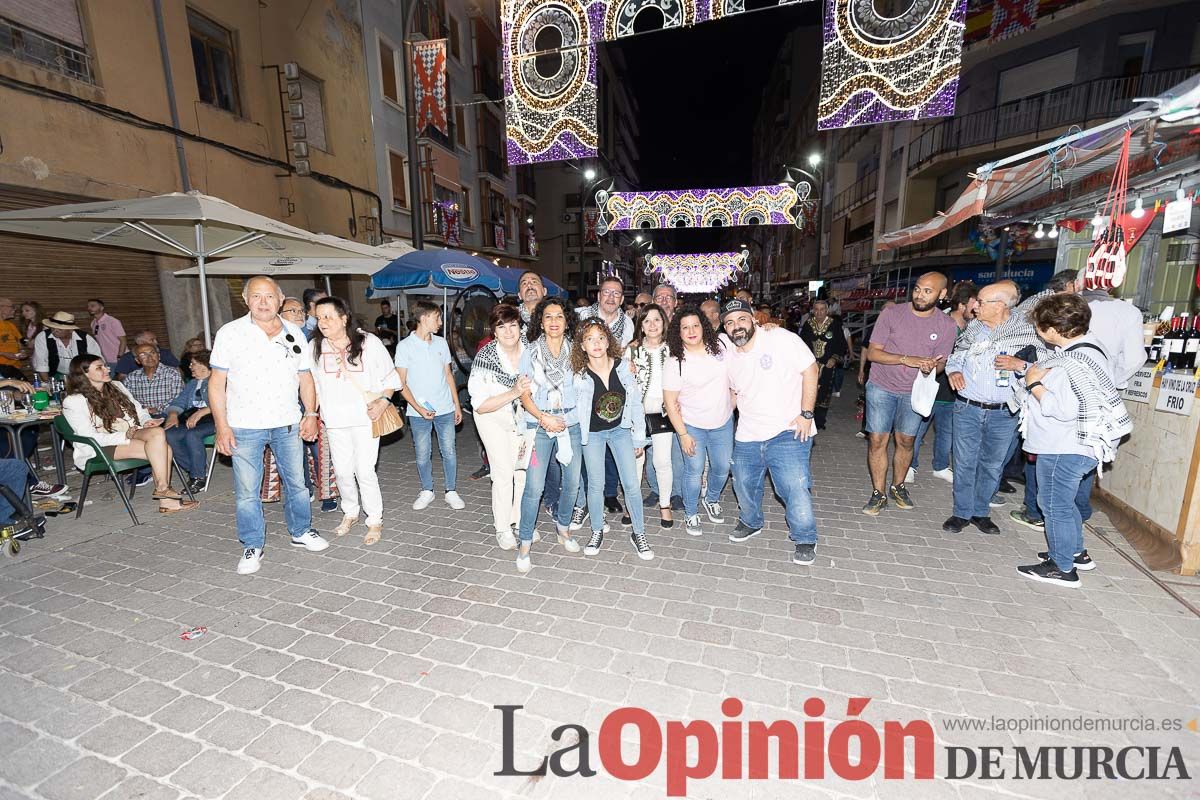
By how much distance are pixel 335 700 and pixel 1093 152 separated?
7.13 meters

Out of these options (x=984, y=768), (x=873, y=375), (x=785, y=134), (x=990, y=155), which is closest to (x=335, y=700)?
(x=984, y=768)

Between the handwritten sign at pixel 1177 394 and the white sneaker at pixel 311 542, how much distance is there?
7.18 m

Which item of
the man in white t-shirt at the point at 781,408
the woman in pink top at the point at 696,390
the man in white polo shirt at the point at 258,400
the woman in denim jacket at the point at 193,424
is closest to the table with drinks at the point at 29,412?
the woman in denim jacket at the point at 193,424

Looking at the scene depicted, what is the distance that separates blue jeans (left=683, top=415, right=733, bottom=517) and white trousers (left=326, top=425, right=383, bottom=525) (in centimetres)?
286

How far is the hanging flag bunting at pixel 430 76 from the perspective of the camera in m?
11.0

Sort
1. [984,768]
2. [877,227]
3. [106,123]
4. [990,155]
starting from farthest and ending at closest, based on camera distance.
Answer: [877,227]
[990,155]
[106,123]
[984,768]

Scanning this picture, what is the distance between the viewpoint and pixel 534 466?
4219mm

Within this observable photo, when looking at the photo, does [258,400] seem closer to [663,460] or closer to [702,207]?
[663,460]

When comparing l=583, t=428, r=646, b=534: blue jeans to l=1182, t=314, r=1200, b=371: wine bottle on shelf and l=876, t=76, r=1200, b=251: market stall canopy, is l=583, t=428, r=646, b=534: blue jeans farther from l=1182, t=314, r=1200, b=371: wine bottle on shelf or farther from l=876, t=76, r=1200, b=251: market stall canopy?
l=1182, t=314, r=1200, b=371: wine bottle on shelf

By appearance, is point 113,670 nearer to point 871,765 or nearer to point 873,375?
point 871,765

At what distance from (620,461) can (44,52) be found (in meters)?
10.9

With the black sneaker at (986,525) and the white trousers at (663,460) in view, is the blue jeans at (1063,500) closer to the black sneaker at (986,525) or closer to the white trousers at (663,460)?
the black sneaker at (986,525)

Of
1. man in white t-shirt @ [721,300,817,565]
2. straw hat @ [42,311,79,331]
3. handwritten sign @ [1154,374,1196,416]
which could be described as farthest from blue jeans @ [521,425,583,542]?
straw hat @ [42,311,79,331]

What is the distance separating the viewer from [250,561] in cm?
415
